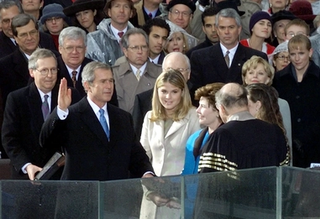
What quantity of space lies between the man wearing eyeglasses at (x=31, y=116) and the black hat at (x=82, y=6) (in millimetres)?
3049

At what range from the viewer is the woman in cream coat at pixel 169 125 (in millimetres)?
9492

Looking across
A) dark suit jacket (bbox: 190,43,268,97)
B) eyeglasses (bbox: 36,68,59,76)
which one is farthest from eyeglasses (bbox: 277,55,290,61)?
eyeglasses (bbox: 36,68,59,76)

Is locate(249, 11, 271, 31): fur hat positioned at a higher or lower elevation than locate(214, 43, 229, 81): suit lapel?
higher

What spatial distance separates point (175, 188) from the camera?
306 inches

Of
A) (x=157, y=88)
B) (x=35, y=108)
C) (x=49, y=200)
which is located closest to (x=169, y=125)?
(x=157, y=88)

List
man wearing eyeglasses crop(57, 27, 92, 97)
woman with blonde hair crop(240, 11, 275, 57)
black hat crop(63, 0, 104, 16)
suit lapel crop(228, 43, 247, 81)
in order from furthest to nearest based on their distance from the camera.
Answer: black hat crop(63, 0, 104, 16) → woman with blonde hair crop(240, 11, 275, 57) → suit lapel crop(228, 43, 247, 81) → man wearing eyeglasses crop(57, 27, 92, 97)

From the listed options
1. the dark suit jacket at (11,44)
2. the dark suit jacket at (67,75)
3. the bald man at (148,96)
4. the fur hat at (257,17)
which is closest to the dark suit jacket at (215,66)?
the bald man at (148,96)

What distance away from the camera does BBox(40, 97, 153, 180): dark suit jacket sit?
8.91m

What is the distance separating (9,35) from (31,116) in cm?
266

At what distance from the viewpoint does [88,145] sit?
8938mm

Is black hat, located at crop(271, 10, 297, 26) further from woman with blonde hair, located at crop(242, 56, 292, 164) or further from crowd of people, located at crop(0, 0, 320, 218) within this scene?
woman with blonde hair, located at crop(242, 56, 292, 164)

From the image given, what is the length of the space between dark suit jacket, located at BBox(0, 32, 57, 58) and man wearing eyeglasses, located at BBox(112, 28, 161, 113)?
105 centimetres

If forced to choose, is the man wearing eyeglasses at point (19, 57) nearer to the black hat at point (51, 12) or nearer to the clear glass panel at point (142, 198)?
the black hat at point (51, 12)

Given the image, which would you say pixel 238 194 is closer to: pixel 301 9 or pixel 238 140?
pixel 238 140
